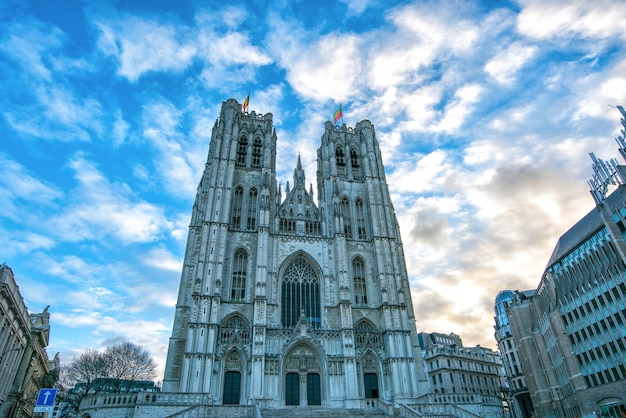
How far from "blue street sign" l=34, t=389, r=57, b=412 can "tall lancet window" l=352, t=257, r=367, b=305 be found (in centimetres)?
2477

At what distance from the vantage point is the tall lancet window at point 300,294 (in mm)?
34250

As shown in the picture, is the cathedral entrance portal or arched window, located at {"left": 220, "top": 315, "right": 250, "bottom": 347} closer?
the cathedral entrance portal

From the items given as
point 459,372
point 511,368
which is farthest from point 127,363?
point 511,368

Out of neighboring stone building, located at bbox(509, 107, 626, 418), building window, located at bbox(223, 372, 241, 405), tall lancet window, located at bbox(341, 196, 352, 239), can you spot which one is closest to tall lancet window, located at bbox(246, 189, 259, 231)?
tall lancet window, located at bbox(341, 196, 352, 239)

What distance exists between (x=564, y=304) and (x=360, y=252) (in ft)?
59.6

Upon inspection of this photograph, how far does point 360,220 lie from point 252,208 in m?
11.2

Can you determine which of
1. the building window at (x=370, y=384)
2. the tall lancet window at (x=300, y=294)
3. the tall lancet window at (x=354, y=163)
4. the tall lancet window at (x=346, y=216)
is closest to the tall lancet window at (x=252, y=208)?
the tall lancet window at (x=300, y=294)

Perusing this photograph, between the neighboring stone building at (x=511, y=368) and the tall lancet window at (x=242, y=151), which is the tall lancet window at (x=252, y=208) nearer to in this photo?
the tall lancet window at (x=242, y=151)

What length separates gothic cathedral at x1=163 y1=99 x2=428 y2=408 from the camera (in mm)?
30125

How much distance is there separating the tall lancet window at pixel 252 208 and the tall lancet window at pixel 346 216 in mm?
8914

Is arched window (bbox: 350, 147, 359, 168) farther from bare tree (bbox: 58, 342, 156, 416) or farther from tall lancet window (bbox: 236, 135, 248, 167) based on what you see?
bare tree (bbox: 58, 342, 156, 416)

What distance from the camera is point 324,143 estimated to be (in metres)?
46.4

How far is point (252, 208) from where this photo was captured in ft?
129

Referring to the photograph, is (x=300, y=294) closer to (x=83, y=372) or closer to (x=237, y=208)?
(x=237, y=208)
